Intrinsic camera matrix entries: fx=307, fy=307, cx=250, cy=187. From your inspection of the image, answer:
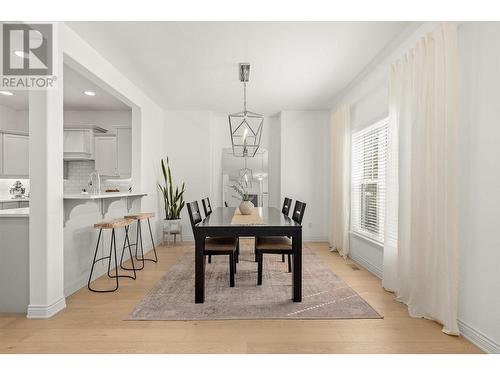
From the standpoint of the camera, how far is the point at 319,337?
2.20 m

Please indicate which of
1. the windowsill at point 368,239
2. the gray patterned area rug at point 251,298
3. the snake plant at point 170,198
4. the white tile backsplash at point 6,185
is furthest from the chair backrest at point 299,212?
the white tile backsplash at point 6,185

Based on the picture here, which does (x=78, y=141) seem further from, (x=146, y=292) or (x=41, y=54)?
(x=146, y=292)

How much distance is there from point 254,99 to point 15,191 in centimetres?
480

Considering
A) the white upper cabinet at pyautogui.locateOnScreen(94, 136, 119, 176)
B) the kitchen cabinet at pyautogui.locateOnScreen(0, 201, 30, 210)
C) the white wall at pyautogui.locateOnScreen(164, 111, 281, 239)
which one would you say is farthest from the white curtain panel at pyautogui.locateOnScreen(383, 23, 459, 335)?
the kitchen cabinet at pyautogui.locateOnScreen(0, 201, 30, 210)

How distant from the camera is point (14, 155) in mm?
5488

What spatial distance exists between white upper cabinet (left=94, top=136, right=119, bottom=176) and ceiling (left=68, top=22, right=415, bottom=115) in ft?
5.01

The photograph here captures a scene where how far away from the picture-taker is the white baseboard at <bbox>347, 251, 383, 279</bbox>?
12.1 ft

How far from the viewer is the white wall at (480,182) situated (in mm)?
1942

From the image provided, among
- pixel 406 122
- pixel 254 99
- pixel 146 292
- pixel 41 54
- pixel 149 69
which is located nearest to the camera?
pixel 41 54

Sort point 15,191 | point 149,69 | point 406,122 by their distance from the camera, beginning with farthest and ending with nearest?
point 15,191 → point 149,69 → point 406,122

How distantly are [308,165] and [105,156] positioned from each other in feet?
12.7

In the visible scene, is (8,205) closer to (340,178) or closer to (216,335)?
(216,335)

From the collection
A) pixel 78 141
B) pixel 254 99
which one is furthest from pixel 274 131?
pixel 78 141

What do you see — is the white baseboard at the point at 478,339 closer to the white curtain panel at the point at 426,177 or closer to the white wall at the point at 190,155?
the white curtain panel at the point at 426,177
